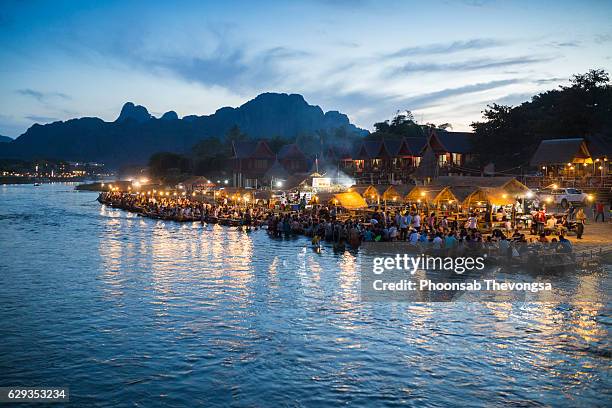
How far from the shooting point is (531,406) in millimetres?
11516

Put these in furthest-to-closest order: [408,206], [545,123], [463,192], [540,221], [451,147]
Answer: [451,147] < [545,123] < [408,206] < [463,192] < [540,221]

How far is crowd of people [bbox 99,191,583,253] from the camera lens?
26.2 m

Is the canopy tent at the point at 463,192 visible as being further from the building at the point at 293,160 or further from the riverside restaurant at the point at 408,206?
the building at the point at 293,160

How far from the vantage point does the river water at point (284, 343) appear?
1240 centimetres

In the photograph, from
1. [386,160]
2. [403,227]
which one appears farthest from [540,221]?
[386,160]

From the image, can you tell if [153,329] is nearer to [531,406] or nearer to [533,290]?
[531,406]

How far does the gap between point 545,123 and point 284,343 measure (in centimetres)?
5054

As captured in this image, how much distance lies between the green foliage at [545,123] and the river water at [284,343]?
3746 cm

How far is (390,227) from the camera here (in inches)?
1272

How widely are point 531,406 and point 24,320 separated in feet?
53.4

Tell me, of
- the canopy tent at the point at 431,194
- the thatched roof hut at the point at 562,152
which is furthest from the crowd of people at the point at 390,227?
the thatched roof hut at the point at 562,152

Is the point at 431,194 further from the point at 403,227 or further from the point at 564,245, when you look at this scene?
the point at 564,245

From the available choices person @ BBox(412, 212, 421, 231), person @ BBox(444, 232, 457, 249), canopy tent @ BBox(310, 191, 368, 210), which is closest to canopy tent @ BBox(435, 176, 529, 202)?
person @ BBox(412, 212, 421, 231)

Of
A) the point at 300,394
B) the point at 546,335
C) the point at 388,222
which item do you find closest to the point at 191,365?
the point at 300,394
